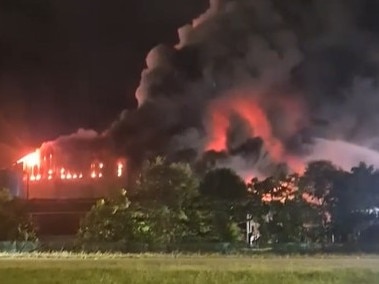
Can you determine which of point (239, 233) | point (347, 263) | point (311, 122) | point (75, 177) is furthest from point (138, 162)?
point (347, 263)

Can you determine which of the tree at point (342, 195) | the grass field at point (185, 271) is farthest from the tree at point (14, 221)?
the tree at point (342, 195)

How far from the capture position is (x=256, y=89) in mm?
6133

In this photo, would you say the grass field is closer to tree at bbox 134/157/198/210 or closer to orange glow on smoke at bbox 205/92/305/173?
tree at bbox 134/157/198/210

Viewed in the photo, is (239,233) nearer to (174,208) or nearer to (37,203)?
(174,208)

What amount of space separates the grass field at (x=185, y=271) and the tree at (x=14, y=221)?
0.63 m

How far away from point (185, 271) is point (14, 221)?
1690mm

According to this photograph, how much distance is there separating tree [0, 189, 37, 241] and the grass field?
2.07 ft

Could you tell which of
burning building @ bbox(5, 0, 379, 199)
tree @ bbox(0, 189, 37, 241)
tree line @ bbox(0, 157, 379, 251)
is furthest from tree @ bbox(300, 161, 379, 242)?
tree @ bbox(0, 189, 37, 241)

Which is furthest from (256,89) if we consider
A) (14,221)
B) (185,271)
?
(14,221)

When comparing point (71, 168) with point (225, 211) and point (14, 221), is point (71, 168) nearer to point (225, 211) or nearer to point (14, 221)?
point (14, 221)

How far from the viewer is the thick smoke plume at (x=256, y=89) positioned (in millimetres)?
6059

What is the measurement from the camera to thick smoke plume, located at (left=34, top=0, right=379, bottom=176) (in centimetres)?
606

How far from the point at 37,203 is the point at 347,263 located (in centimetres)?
242

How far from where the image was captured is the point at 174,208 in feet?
17.8
